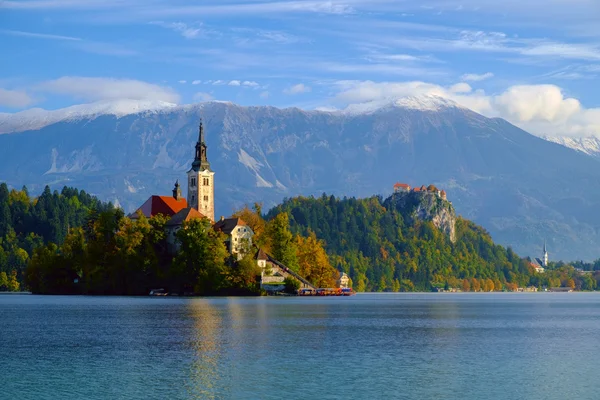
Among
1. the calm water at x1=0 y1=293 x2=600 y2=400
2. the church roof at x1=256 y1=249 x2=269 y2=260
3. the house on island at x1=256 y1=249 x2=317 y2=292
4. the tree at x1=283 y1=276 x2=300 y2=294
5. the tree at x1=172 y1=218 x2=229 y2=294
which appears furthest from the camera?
the tree at x1=283 y1=276 x2=300 y2=294

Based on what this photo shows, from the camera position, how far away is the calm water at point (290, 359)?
183ft

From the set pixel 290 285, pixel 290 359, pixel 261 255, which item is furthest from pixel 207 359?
pixel 290 285

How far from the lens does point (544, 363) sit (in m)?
68.4

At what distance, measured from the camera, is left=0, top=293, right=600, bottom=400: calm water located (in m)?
55.7

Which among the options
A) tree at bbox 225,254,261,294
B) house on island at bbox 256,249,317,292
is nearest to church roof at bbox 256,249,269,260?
house on island at bbox 256,249,317,292

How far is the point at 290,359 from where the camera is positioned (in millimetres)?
69312

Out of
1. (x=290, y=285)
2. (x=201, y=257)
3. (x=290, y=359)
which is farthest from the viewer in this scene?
(x=290, y=285)

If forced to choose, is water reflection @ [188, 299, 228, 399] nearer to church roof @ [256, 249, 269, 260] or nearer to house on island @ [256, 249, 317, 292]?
house on island @ [256, 249, 317, 292]

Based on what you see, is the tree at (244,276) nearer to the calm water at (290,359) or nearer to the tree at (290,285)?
the tree at (290,285)

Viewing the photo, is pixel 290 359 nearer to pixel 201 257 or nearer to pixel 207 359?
pixel 207 359

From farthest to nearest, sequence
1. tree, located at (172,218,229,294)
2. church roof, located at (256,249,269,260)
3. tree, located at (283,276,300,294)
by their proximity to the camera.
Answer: tree, located at (283,276,300,294) < church roof, located at (256,249,269,260) < tree, located at (172,218,229,294)

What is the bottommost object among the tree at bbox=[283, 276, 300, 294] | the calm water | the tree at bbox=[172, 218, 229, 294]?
the calm water

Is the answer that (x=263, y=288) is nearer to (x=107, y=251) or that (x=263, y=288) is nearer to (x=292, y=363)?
(x=107, y=251)

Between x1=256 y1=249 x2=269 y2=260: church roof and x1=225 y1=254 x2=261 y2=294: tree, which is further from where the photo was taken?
x1=256 y1=249 x2=269 y2=260: church roof
